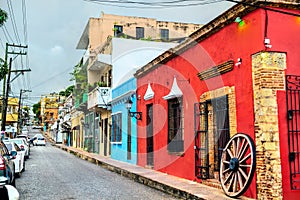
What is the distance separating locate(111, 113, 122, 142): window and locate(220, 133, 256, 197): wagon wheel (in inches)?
486

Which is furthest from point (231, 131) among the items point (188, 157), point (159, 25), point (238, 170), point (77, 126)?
point (77, 126)

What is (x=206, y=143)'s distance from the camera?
409 inches

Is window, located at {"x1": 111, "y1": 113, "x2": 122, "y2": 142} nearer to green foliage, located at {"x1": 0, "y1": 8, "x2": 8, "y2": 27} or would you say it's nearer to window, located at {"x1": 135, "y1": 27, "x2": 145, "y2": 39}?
window, located at {"x1": 135, "y1": 27, "x2": 145, "y2": 39}

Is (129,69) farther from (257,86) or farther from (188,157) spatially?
(257,86)

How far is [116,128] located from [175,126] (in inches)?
371

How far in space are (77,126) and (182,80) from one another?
102 ft

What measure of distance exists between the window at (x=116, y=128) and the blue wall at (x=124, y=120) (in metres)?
0.30

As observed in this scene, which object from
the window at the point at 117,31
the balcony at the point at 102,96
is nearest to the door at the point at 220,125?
the balcony at the point at 102,96

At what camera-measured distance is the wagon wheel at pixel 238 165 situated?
25.3 ft

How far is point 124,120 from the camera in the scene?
19641 millimetres

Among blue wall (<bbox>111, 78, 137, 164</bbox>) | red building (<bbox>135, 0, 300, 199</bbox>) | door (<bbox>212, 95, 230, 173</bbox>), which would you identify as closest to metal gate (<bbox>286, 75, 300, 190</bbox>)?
red building (<bbox>135, 0, 300, 199</bbox>)

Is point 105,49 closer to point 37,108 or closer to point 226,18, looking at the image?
point 226,18

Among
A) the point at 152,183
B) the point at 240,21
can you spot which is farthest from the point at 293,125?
the point at 152,183

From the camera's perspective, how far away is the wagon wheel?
7703 millimetres
